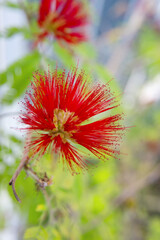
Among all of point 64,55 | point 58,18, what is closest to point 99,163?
point 64,55

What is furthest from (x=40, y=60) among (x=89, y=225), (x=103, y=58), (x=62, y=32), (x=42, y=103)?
(x=103, y=58)

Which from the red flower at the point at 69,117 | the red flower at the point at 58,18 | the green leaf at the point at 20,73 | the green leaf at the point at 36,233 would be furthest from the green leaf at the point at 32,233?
the red flower at the point at 58,18

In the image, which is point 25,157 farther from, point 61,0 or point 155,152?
point 155,152

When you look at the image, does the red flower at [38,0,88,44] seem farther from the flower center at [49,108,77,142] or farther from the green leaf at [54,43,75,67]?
the flower center at [49,108,77,142]

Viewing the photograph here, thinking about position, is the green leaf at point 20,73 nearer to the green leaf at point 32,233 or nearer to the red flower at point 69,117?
the red flower at point 69,117

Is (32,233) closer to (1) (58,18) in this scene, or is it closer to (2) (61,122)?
(2) (61,122)

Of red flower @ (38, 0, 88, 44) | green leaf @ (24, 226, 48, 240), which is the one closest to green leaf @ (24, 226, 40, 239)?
green leaf @ (24, 226, 48, 240)
